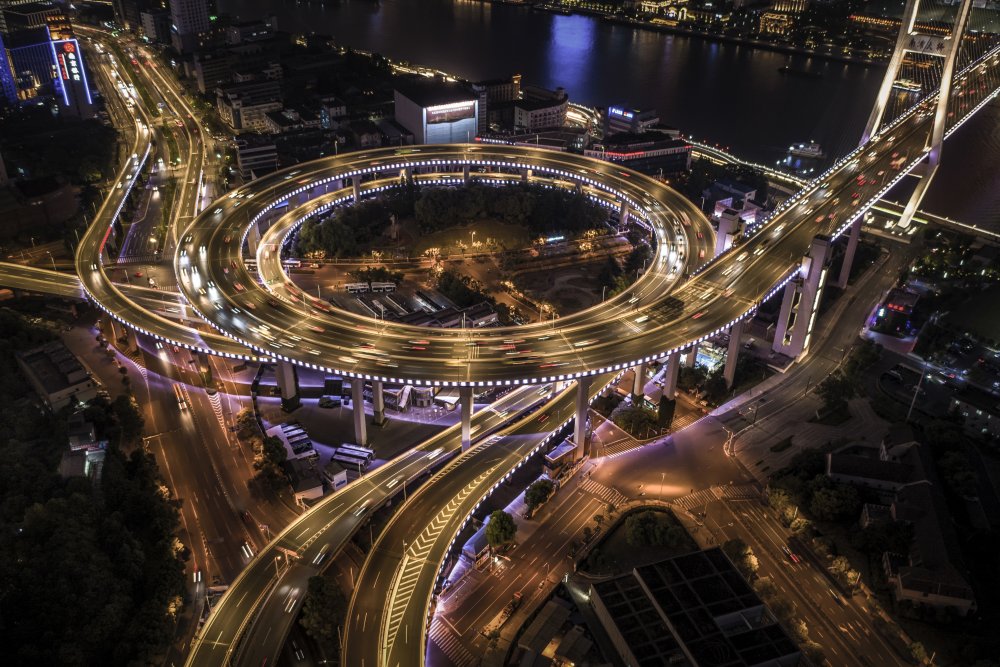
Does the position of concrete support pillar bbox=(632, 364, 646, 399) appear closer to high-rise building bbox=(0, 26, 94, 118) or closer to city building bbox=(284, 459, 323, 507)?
city building bbox=(284, 459, 323, 507)

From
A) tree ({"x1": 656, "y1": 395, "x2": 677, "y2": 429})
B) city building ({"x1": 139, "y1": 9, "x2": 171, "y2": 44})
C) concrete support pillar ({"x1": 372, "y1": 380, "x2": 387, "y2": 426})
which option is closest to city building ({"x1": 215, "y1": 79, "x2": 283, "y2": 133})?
city building ({"x1": 139, "y1": 9, "x2": 171, "y2": 44})

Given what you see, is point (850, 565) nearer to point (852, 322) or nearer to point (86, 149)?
point (852, 322)

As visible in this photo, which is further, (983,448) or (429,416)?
(429,416)

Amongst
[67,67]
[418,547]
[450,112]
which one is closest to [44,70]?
[67,67]

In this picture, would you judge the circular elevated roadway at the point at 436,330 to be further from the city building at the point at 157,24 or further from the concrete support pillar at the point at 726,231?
the city building at the point at 157,24

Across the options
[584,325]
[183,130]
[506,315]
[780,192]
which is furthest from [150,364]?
[780,192]

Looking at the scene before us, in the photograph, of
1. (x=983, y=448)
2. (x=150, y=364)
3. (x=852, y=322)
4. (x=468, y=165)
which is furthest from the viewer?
(x=468, y=165)

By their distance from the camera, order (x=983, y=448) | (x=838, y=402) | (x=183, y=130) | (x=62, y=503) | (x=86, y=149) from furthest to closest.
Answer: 1. (x=183, y=130)
2. (x=86, y=149)
3. (x=838, y=402)
4. (x=983, y=448)
5. (x=62, y=503)
